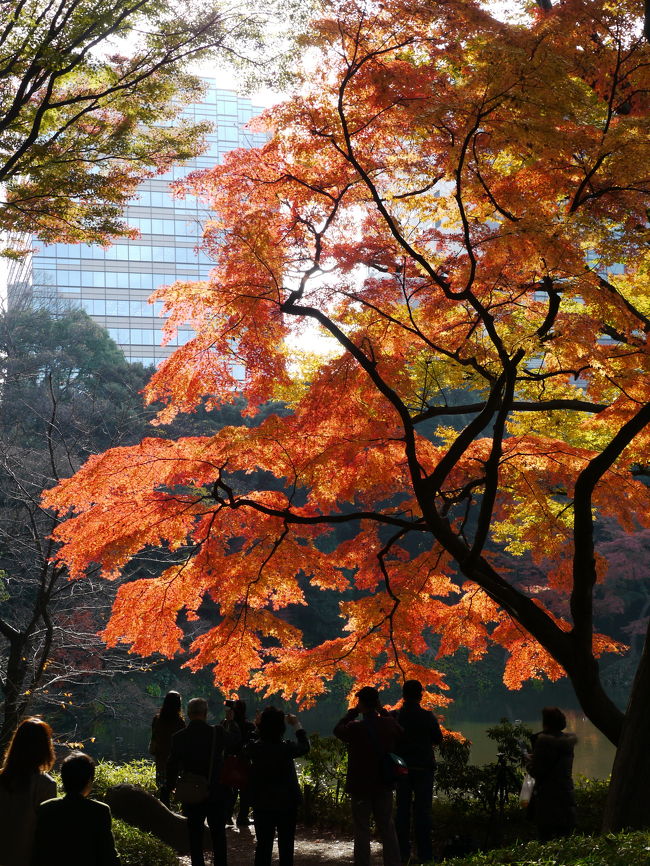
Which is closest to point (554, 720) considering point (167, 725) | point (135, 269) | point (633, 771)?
point (633, 771)

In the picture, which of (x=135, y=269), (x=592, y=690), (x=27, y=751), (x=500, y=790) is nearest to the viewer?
(x=27, y=751)

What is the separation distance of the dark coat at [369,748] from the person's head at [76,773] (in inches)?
91.9

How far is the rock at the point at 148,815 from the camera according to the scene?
7.27 m

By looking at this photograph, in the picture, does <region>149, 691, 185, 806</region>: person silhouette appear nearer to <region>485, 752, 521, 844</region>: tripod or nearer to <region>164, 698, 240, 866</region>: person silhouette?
<region>164, 698, 240, 866</region>: person silhouette

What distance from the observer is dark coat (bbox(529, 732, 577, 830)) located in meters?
5.25

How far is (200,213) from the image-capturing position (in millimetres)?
54281

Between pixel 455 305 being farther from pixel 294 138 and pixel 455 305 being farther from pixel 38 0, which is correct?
pixel 38 0

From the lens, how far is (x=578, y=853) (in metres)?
4.47

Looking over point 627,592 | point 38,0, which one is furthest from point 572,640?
point 627,592

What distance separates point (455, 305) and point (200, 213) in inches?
1931

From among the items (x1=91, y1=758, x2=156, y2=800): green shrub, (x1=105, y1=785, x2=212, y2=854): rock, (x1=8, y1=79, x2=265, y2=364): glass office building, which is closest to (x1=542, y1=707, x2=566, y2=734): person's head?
(x1=105, y1=785, x2=212, y2=854): rock

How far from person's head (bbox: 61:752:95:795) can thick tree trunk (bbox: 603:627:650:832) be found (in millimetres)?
4042

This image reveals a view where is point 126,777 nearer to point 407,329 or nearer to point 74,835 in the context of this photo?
point 407,329

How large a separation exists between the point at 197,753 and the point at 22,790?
6.92 ft
